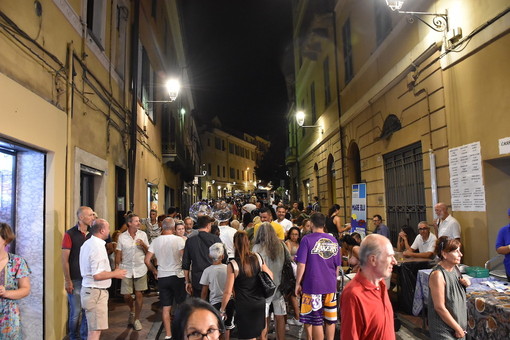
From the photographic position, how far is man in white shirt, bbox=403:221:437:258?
7.01 m

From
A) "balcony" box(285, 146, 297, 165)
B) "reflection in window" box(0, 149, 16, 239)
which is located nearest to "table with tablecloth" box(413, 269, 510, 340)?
"reflection in window" box(0, 149, 16, 239)

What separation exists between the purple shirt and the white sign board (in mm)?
2962

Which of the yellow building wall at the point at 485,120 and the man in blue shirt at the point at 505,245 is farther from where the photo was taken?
the yellow building wall at the point at 485,120

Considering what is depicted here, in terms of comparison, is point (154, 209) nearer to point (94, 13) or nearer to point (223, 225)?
point (223, 225)

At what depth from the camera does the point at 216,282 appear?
16.4 ft

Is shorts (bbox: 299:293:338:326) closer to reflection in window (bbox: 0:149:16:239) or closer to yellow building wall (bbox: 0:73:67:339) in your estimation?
yellow building wall (bbox: 0:73:67:339)

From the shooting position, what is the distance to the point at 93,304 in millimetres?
4750

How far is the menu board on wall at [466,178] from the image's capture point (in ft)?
21.0

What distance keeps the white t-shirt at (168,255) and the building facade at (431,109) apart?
4895 millimetres

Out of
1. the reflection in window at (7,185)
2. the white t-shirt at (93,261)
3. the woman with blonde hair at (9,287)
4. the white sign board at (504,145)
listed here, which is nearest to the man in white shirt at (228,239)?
the white t-shirt at (93,261)

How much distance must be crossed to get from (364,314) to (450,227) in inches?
191

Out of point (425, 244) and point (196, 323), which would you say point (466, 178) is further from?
point (196, 323)

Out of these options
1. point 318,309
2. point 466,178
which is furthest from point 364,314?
point 466,178

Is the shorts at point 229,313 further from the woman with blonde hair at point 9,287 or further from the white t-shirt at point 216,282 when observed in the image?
the woman with blonde hair at point 9,287
